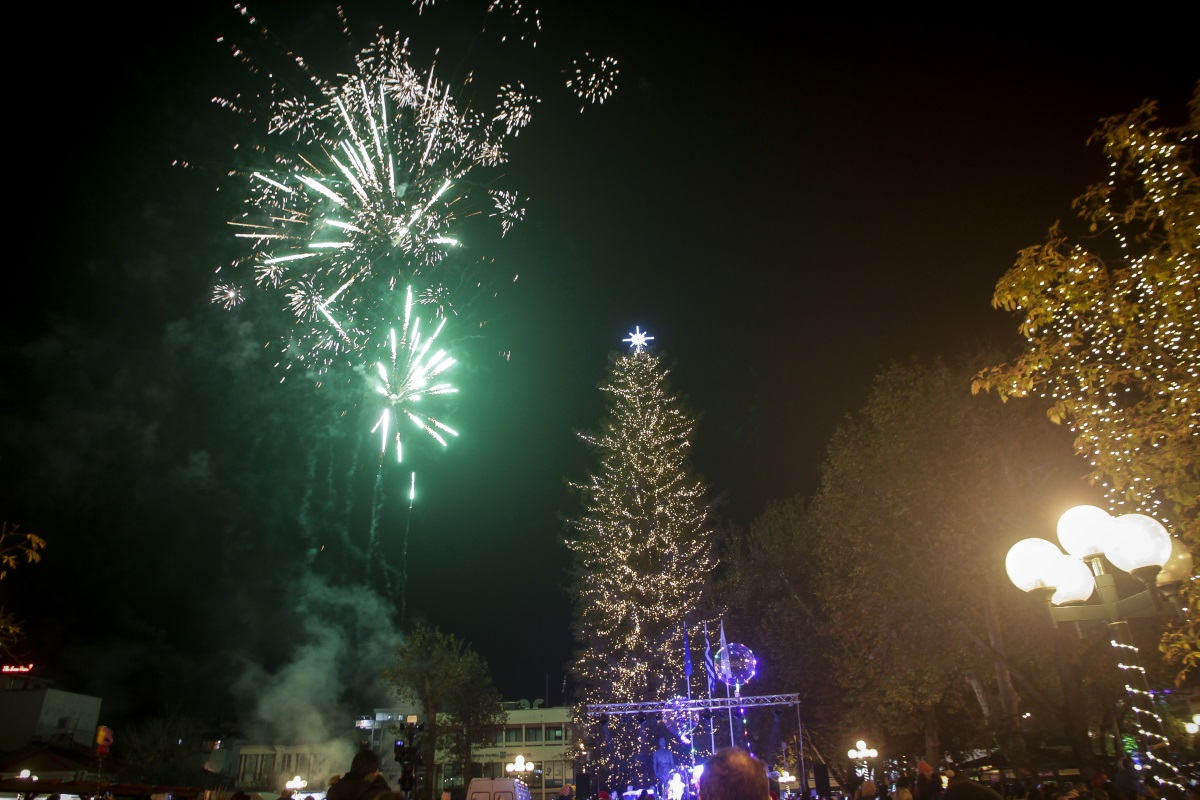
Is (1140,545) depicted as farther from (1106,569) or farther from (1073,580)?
(1106,569)

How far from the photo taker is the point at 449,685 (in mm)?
38312

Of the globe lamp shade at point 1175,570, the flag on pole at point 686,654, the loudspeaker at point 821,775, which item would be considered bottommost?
the loudspeaker at point 821,775

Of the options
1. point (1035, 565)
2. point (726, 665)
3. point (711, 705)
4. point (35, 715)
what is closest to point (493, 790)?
point (726, 665)

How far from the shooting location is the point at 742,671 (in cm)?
1988

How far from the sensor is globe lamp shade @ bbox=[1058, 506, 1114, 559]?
4.82 metres

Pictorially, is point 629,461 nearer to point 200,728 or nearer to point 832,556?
point 832,556

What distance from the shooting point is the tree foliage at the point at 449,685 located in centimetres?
3834

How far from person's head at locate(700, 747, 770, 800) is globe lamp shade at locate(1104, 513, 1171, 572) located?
3057 millimetres

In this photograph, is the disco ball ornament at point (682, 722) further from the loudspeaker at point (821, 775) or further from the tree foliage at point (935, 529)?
the loudspeaker at point (821, 775)

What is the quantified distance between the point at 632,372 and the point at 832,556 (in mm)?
13092

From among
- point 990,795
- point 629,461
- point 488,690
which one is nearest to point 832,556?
point 629,461

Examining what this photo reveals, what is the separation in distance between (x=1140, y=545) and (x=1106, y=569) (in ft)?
2.93

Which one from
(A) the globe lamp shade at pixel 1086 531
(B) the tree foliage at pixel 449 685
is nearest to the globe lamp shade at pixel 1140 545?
(A) the globe lamp shade at pixel 1086 531

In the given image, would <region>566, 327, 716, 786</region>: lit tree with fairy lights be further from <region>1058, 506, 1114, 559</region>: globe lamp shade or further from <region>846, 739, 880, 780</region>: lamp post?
<region>1058, 506, 1114, 559</region>: globe lamp shade
